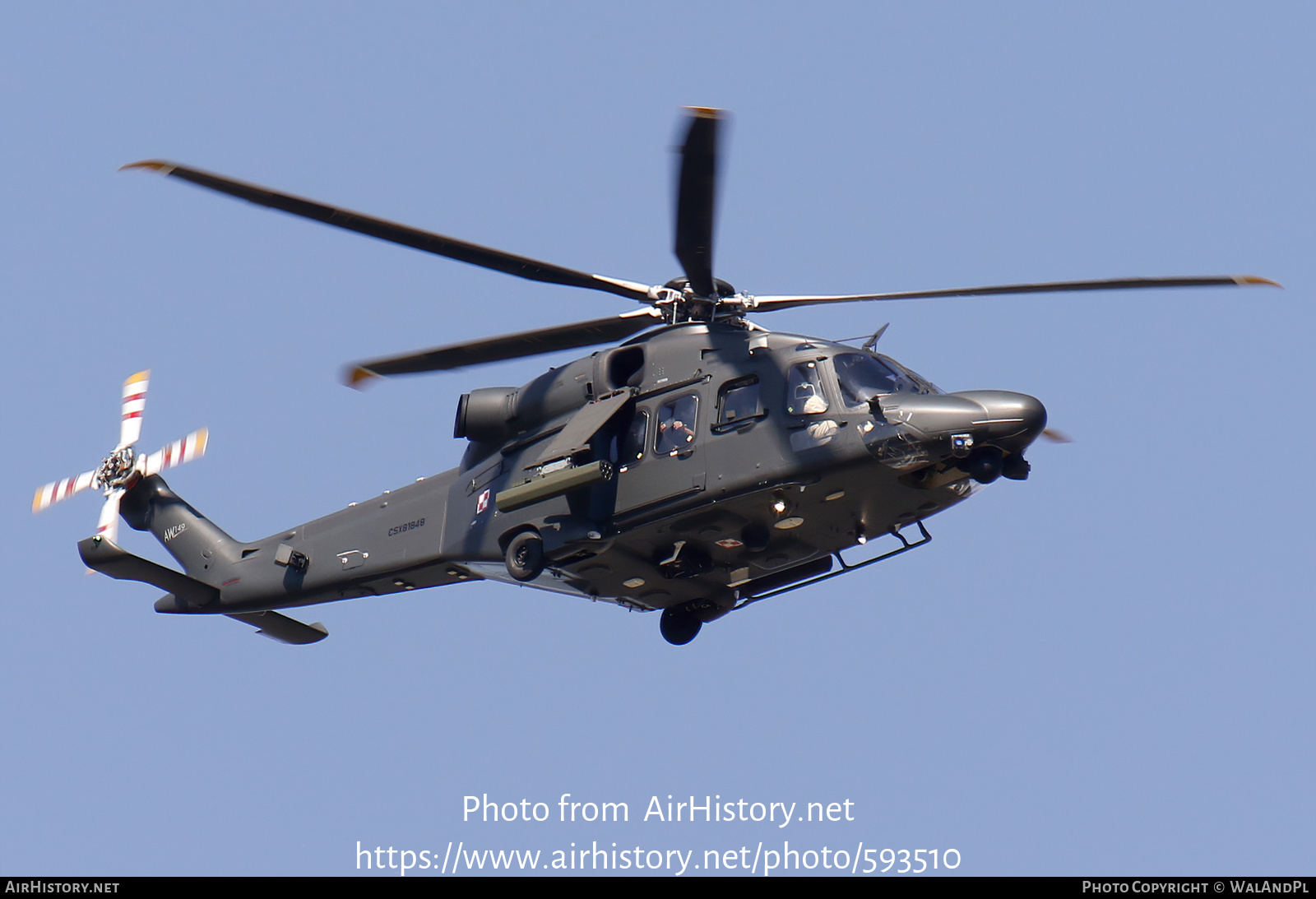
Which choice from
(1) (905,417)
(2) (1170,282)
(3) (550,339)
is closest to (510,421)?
(3) (550,339)

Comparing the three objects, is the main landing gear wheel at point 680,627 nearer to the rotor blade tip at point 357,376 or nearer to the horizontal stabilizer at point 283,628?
the rotor blade tip at point 357,376

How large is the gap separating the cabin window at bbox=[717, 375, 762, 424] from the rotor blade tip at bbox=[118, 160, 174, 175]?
7.28m

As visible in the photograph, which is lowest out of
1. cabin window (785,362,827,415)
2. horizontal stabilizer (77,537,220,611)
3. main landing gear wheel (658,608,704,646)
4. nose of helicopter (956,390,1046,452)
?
main landing gear wheel (658,608,704,646)

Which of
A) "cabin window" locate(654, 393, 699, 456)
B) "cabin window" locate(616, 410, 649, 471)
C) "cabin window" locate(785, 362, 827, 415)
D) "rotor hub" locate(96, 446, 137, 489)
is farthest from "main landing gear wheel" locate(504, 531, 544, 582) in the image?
"rotor hub" locate(96, 446, 137, 489)

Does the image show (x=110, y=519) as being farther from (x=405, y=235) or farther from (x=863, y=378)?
(x=863, y=378)

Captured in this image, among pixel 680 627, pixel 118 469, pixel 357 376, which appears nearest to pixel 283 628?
pixel 118 469

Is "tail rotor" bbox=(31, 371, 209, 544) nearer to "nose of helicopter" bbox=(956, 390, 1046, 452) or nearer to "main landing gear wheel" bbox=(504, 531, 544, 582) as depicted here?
"main landing gear wheel" bbox=(504, 531, 544, 582)

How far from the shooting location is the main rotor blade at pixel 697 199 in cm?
1602

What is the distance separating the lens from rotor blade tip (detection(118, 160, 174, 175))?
16719 mm

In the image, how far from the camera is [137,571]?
2262 centimetres

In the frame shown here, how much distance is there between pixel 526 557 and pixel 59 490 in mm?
8708

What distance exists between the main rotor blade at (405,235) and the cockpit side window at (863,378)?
308 cm
